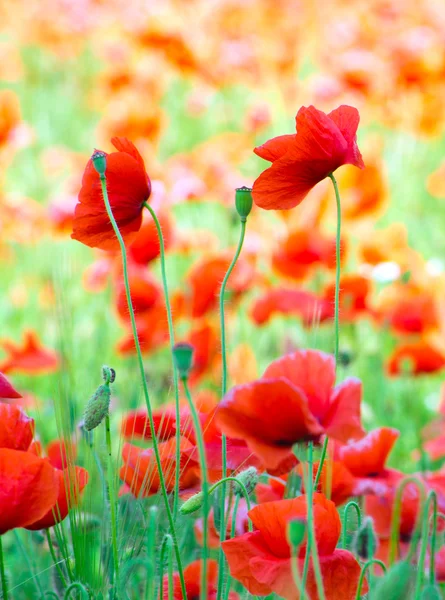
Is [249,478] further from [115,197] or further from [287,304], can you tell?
[287,304]

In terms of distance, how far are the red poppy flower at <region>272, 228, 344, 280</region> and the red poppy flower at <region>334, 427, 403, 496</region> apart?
2.25 feet

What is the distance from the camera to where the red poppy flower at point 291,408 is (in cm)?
53

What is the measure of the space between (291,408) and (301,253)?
3.25 feet

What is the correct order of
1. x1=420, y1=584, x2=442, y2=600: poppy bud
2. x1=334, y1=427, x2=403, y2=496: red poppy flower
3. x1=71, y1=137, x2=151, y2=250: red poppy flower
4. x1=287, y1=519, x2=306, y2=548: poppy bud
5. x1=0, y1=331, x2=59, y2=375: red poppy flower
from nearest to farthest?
x1=287, y1=519, x2=306, y2=548: poppy bud < x1=420, y1=584, x2=442, y2=600: poppy bud < x1=71, y1=137, x2=151, y2=250: red poppy flower < x1=334, y1=427, x2=403, y2=496: red poppy flower < x1=0, y1=331, x2=59, y2=375: red poppy flower

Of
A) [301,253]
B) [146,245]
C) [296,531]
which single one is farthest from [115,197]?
[301,253]

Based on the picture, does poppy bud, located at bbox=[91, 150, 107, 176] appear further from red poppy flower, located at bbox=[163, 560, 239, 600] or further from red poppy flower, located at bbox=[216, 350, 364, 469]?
red poppy flower, located at bbox=[163, 560, 239, 600]

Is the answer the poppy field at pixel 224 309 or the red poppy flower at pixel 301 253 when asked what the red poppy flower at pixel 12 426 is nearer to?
the poppy field at pixel 224 309

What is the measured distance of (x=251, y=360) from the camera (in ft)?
4.53

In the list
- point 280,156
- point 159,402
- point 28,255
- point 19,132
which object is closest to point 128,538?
point 280,156

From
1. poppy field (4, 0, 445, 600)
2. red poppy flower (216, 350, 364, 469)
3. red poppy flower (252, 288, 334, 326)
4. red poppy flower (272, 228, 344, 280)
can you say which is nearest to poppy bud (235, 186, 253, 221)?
poppy field (4, 0, 445, 600)

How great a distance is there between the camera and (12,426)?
0.63 meters

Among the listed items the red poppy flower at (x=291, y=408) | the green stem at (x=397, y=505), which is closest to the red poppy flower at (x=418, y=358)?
the green stem at (x=397, y=505)

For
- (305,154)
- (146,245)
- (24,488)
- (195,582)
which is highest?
(305,154)

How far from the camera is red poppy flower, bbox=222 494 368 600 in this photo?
573 millimetres
